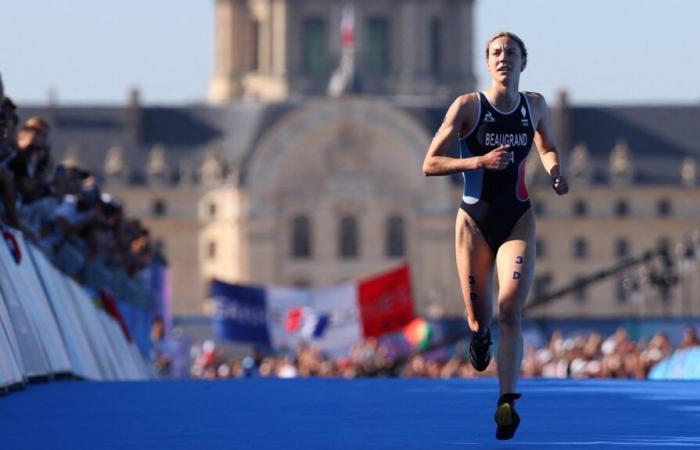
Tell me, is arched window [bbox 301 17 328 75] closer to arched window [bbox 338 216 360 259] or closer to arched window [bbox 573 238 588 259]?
arched window [bbox 338 216 360 259]

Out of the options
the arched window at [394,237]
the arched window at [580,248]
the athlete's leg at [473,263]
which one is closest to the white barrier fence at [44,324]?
the athlete's leg at [473,263]

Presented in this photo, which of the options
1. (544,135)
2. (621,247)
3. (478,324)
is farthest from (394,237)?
(478,324)

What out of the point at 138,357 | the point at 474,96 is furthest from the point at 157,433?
the point at 138,357

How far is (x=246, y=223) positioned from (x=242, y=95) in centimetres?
1985

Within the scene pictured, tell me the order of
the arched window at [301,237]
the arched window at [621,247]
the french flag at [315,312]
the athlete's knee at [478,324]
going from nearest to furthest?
the athlete's knee at [478,324], the french flag at [315,312], the arched window at [301,237], the arched window at [621,247]

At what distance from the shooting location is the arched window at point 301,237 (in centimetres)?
12394

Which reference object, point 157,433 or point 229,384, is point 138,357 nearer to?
point 229,384

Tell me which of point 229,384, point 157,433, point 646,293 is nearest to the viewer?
point 157,433

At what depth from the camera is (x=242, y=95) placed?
14238 cm

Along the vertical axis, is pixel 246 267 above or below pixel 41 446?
below

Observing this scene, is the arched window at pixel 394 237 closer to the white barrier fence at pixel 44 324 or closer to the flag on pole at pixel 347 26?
the flag on pole at pixel 347 26

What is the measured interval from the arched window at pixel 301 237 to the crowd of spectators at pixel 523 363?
234 feet

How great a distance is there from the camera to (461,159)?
1289 cm

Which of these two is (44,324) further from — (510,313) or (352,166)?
(352,166)
